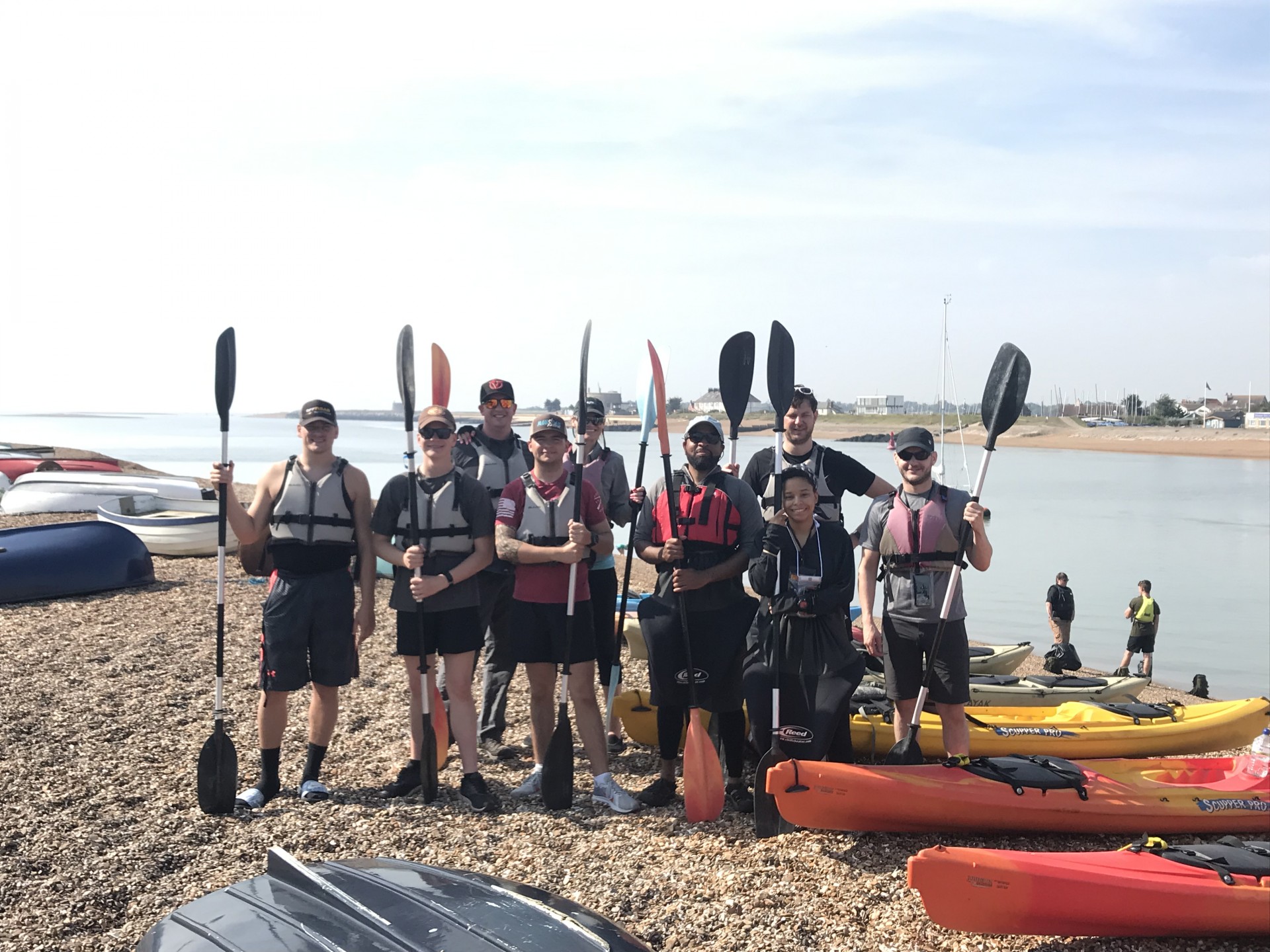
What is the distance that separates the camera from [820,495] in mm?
4676

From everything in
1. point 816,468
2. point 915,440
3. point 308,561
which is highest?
point 915,440

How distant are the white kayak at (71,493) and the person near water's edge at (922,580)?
41.6ft

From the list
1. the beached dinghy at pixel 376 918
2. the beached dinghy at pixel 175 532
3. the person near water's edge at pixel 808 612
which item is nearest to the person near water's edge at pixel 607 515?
the person near water's edge at pixel 808 612

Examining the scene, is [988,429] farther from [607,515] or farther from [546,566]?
[546,566]

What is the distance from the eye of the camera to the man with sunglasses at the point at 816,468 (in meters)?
4.68

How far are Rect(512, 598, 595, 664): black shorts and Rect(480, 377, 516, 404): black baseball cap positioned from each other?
4.07 ft

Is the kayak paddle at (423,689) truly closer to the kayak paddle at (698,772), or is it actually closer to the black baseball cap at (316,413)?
the black baseball cap at (316,413)

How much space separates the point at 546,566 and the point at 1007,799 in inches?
84.9

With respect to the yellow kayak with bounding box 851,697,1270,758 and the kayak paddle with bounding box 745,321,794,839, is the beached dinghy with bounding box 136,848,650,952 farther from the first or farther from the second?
the yellow kayak with bounding box 851,697,1270,758

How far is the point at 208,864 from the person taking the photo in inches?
142

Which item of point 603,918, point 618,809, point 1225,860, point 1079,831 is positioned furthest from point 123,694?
point 1225,860

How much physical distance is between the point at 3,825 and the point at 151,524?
8.51 meters

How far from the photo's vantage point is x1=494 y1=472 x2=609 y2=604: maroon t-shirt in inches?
167

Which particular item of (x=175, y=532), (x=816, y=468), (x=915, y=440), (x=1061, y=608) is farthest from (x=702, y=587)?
(x=175, y=532)
